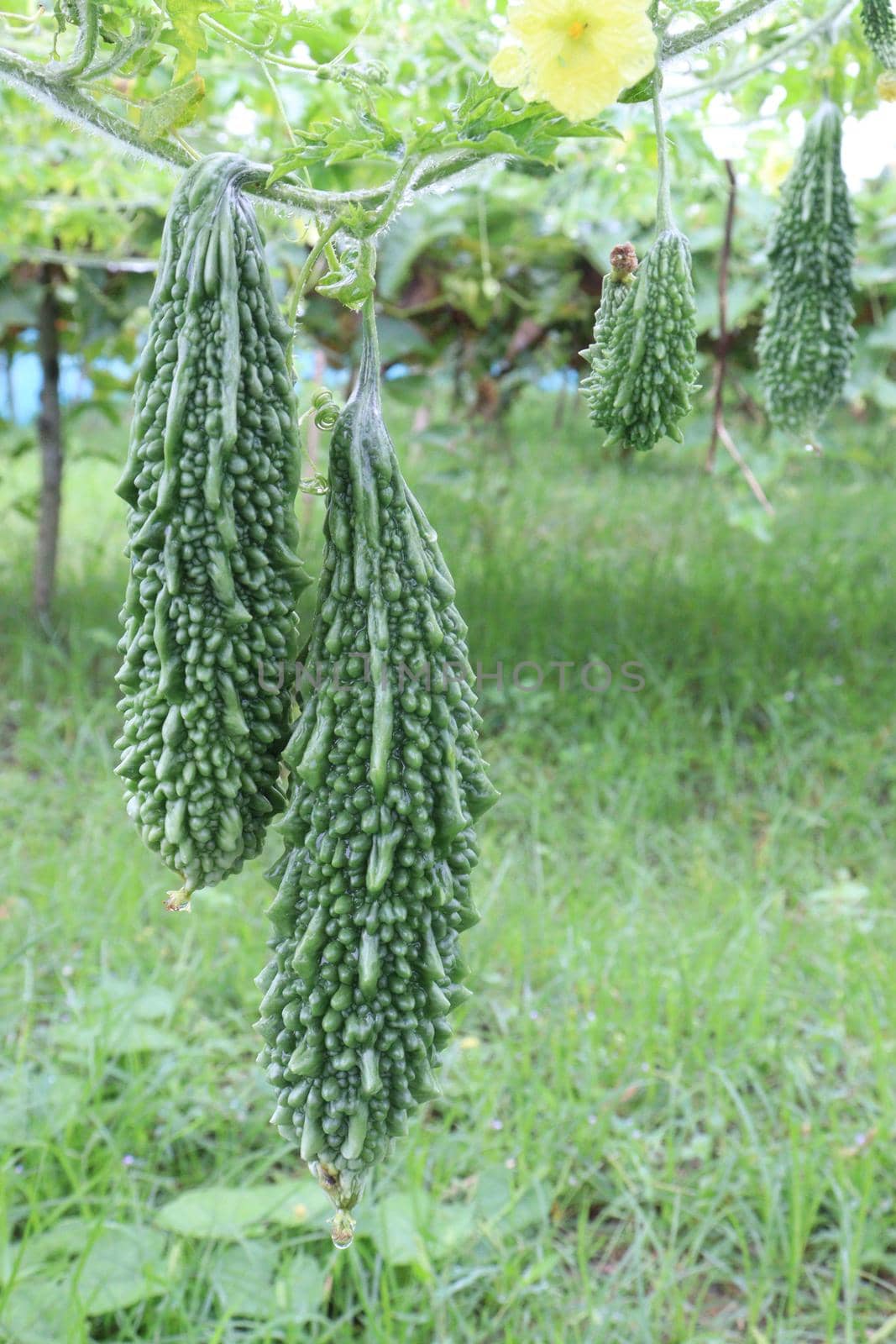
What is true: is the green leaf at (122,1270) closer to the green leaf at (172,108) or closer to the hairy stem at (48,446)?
the green leaf at (172,108)

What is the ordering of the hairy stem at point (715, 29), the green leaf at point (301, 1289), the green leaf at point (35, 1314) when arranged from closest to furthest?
the hairy stem at point (715, 29), the green leaf at point (35, 1314), the green leaf at point (301, 1289)

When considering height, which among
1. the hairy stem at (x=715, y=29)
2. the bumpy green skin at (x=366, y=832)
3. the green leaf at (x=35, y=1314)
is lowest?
the green leaf at (x=35, y=1314)

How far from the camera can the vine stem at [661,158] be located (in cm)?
99

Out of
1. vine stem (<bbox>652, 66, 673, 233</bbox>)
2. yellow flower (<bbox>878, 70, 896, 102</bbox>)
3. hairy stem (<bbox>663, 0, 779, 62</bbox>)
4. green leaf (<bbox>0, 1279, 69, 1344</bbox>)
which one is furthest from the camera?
green leaf (<bbox>0, 1279, 69, 1344</bbox>)

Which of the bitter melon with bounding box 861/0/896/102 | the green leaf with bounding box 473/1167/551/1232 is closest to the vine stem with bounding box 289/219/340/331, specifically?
the bitter melon with bounding box 861/0/896/102

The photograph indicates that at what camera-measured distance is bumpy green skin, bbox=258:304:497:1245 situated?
36.9 inches

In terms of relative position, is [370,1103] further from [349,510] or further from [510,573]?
[510,573]

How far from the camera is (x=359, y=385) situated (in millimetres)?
1001

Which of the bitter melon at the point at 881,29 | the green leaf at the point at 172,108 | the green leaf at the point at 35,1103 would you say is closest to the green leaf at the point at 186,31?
the green leaf at the point at 172,108

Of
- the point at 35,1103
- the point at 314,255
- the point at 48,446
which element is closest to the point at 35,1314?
the point at 35,1103

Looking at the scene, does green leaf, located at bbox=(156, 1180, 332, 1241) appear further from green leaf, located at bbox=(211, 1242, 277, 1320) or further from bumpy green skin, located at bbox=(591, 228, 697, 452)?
bumpy green skin, located at bbox=(591, 228, 697, 452)

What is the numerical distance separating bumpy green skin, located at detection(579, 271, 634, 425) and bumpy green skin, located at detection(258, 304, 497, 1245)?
0.20 meters

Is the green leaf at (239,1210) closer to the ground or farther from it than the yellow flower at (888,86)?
closer to the ground

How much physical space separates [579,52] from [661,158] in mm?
149
